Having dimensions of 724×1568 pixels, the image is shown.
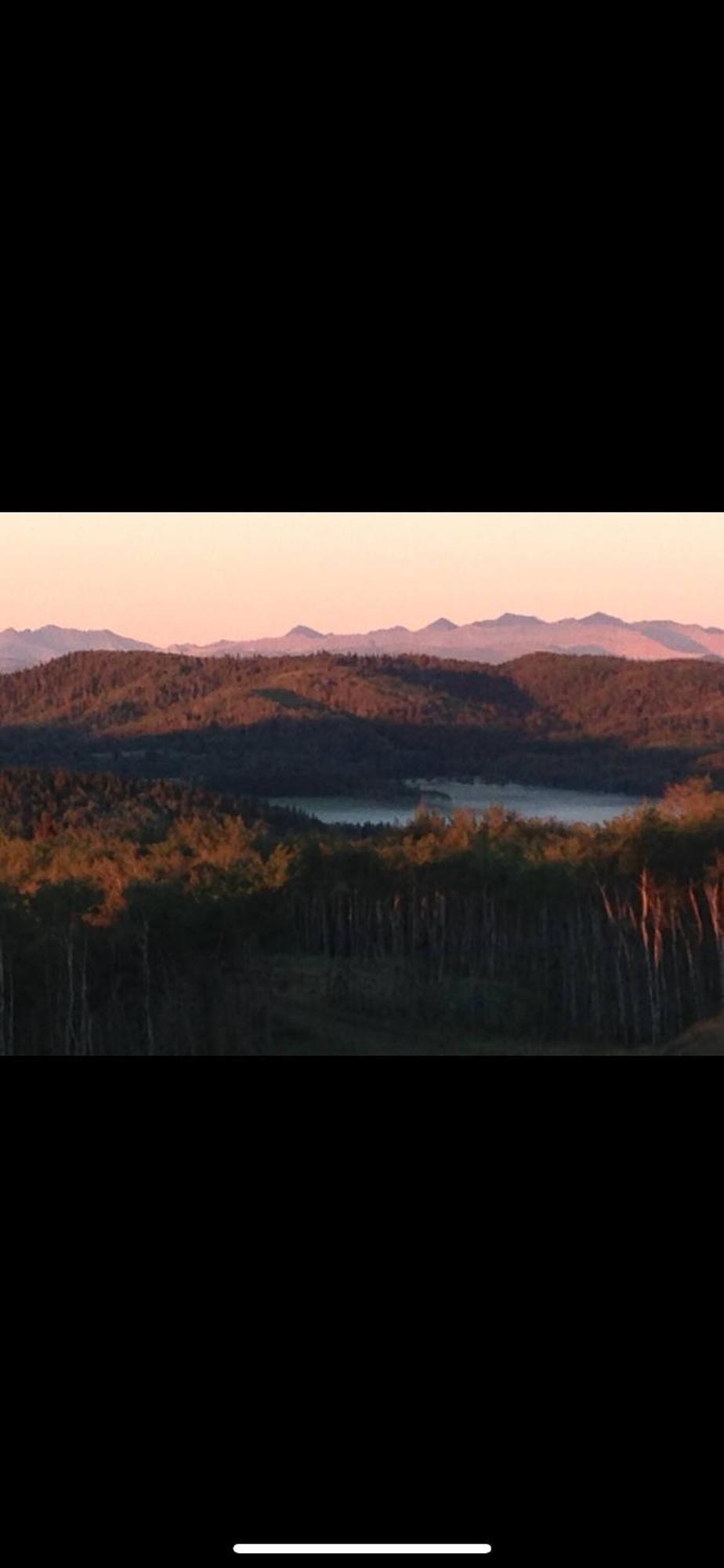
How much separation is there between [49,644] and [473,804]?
7.41 ft

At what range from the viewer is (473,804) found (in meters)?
9.26

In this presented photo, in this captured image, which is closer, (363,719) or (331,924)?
(331,924)

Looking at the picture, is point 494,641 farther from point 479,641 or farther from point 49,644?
point 49,644

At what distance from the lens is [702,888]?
9.06 metres

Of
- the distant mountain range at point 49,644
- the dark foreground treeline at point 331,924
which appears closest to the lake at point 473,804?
the dark foreground treeline at point 331,924

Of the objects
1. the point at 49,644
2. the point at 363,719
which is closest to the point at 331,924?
the point at 363,719

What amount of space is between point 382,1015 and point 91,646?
2452mm

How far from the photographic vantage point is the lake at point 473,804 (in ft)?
30.0

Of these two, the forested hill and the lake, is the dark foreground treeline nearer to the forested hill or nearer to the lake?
the lake

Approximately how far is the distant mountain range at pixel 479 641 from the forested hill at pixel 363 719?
0.06m

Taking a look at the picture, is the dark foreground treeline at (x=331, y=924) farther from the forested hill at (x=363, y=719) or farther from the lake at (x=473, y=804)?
the forested hill at (x=363, y=719)

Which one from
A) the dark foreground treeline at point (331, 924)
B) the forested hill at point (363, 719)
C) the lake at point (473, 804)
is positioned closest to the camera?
the dark foreground treeline at point (331, 924)

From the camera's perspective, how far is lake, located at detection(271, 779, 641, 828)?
30.0ft

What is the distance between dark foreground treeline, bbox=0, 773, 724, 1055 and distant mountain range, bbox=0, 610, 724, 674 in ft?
2.53
